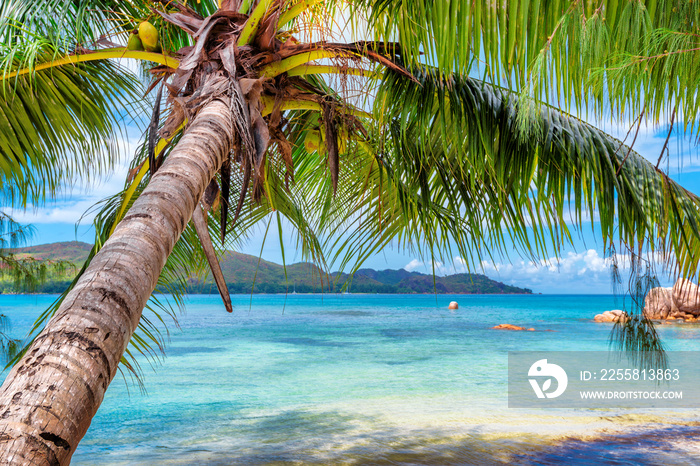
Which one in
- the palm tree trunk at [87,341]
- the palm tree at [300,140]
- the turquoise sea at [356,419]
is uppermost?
the palm tree at [300,140]

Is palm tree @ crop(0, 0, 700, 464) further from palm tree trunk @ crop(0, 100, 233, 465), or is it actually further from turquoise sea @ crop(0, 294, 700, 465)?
turquoise sea @ crop(0, 294, 700, 465)

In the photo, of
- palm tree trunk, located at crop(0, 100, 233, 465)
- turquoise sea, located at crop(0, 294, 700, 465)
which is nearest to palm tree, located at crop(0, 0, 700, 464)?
palm tree trunk, located at crop(0, 100, 233, 465)

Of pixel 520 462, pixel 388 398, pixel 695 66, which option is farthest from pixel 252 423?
pixel 695 66

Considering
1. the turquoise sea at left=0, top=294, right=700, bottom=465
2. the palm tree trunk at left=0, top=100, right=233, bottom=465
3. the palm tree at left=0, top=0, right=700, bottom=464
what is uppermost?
the palm tree at left=0, top=0, right=700, bottom=464

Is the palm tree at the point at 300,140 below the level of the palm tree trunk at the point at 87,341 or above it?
above

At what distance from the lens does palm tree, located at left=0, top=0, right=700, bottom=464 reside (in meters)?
1.14

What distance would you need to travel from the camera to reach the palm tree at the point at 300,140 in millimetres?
1140

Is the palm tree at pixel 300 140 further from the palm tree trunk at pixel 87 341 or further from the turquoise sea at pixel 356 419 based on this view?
the turquoise sea at pixel 356 419

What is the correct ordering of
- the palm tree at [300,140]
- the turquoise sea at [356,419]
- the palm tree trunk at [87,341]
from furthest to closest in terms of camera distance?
the turquoise sea at [356,419], the palm tree at [300,140], the palm tree trunk at [87,341]

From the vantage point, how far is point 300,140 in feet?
14.4

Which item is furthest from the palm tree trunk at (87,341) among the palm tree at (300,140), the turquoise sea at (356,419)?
the turquoise sea at (356,419)

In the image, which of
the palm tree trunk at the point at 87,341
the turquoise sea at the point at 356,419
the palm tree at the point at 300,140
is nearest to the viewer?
the palm tree trunk at the point at 87,341

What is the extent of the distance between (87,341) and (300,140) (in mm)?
3533

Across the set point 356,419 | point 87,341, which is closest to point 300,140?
point 87,341
